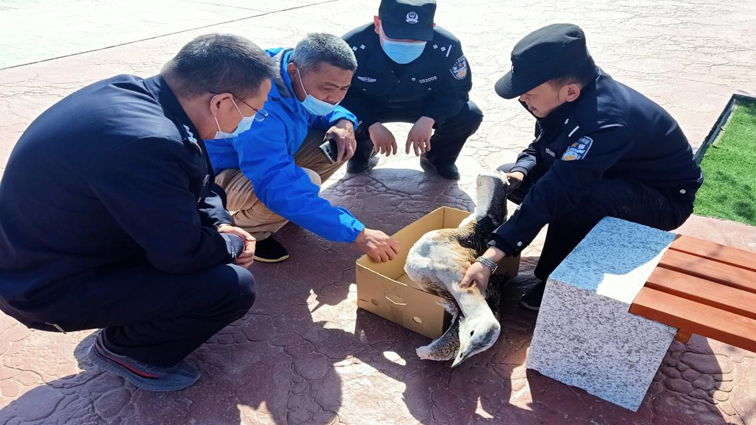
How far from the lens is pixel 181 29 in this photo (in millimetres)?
8211

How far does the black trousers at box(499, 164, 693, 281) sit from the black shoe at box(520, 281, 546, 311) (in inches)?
4.8

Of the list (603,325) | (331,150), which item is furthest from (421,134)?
(603,325)

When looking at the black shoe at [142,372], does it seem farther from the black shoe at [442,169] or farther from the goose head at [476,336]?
the black shoe at [442,169]

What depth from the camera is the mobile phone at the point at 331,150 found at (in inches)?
129

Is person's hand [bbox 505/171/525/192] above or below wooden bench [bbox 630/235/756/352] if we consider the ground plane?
below

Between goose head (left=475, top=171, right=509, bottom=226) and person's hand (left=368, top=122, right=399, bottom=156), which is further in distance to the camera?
person's hand (left=368, top=122, right=399, bottom=156)

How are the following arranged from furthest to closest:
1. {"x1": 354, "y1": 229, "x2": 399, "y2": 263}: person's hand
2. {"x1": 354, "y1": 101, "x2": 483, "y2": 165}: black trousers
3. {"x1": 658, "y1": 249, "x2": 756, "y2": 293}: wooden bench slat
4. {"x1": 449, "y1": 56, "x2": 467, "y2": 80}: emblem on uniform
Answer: {"x1": 354, "y1": 101, "x2": 483, "y2": 165}: black trousers, {"x1": 449, "y1": 56, "x2": 467, "y2": 80}: emblem on uniform, {"x1": 354, "y1": 229, "x2": 399, "y2": 263}: person's hand, {"x1": 658, "y1": 249, "x2": 756, "y2": 293}: wooden bench slat

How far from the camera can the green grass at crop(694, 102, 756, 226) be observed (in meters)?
3.74

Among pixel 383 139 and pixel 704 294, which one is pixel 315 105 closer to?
pixel 383 139

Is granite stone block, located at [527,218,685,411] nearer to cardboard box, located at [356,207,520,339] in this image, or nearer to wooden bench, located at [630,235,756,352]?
wooden bench, located at [630,235,756,352]

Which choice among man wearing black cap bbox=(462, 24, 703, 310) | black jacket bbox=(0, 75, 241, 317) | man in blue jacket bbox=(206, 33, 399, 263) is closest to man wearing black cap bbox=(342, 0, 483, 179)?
man in blue jacket bbox=(206, 33, 399, 263)

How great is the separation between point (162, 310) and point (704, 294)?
1.95 metres

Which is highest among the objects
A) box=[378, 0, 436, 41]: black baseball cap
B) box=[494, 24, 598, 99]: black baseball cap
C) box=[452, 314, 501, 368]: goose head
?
box=[494, 24, 598, 99]: black baseball cap

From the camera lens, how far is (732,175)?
13.8 ft
